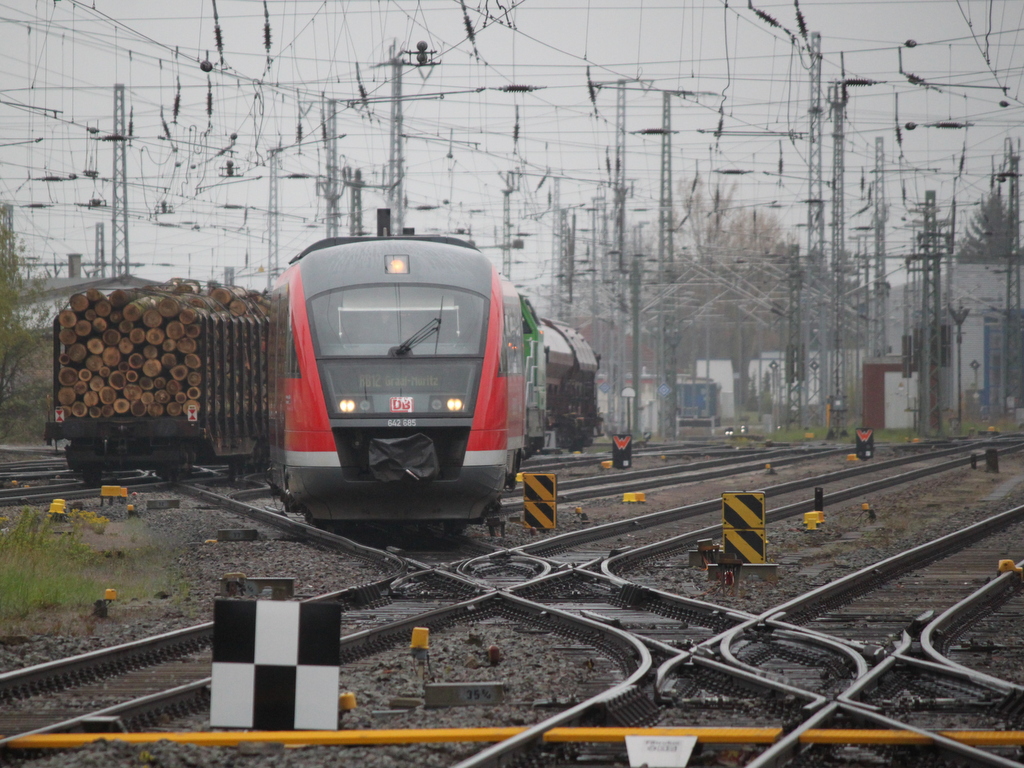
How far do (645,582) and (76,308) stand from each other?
46.9 feet

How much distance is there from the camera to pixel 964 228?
11175cm

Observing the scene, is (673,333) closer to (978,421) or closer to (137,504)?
(978,421)

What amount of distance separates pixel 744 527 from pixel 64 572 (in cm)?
601

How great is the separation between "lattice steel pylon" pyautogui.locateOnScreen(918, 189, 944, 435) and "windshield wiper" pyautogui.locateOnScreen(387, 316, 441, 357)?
3350 cm

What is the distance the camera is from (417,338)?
13102 mm

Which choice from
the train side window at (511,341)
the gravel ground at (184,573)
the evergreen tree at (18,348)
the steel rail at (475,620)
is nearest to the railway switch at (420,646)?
the steel rail at (475,620)

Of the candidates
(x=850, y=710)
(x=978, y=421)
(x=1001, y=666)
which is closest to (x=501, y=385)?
(x=1001, y=666)

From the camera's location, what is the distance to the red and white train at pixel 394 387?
12805 mm

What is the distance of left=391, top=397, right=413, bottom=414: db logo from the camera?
12820 millimetres

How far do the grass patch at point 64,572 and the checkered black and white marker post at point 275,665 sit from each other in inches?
155

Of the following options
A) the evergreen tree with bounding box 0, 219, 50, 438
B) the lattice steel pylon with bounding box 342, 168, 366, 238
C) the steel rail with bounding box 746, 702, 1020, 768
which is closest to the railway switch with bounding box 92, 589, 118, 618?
the steel rail with bounding box 746, 702, 1020, 768

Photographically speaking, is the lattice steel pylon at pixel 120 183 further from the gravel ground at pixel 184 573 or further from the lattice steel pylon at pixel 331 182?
the gravel ground at pixel 184 573

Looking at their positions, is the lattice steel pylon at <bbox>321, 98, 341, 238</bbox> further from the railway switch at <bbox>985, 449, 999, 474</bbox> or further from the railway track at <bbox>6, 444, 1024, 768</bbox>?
the railway track at <bbox>6, 444, 1024, 768</bbox>

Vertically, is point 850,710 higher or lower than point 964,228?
lower
